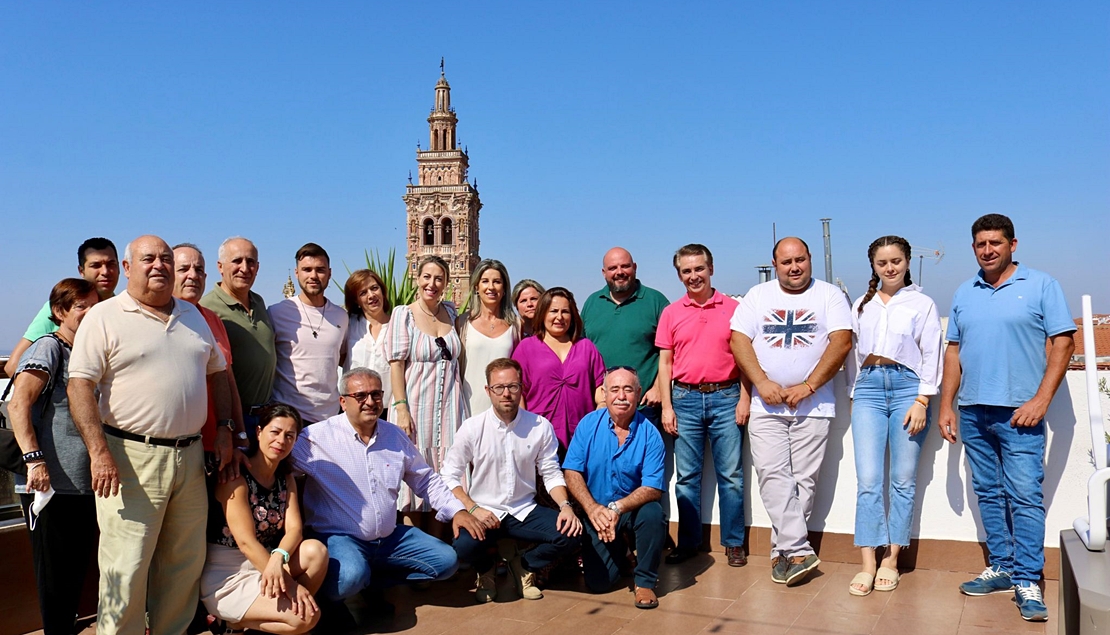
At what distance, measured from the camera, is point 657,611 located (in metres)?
3.96

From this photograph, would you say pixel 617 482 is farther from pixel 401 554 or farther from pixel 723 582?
pixel 401 554

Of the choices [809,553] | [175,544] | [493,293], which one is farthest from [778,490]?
[175,544]

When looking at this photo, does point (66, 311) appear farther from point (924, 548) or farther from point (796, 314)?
point (924, 548)

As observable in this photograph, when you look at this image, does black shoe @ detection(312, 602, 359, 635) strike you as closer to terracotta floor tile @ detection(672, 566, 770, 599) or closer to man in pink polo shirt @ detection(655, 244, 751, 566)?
terracotta floor tile @ detection(672, 566, 770, 599)

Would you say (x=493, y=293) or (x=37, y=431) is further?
(x=493, y=293)

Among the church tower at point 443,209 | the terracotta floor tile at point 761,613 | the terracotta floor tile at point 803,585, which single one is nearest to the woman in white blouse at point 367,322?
the terracotta floor tile at point 761,613

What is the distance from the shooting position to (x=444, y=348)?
14.9 ft

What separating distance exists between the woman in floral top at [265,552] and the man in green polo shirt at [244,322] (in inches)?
14.4

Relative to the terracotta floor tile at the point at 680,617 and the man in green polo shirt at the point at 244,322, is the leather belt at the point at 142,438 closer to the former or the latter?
the man in green polo shirt at the point at 244,322

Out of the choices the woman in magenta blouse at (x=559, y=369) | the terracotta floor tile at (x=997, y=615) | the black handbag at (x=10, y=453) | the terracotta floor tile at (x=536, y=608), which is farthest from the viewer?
the woman in magenta blouse at (x=559, y=369)

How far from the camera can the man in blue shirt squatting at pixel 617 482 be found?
13.5ft

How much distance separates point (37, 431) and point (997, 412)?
4.08 meters

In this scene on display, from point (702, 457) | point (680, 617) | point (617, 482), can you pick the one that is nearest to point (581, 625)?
point (680, 617)

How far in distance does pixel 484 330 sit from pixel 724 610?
1931mm
